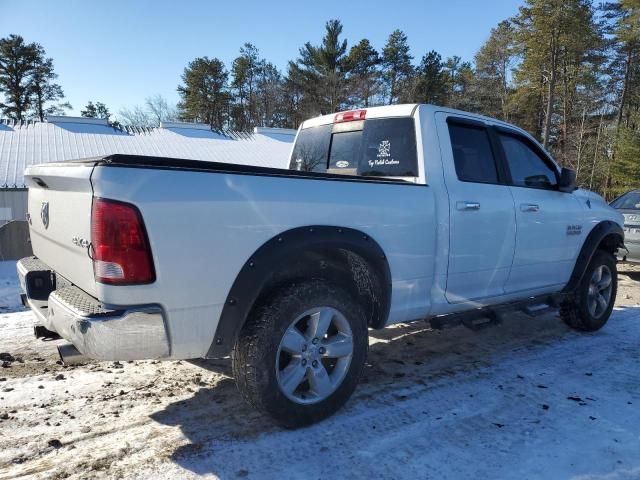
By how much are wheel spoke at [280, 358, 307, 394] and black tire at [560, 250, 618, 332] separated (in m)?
3.57

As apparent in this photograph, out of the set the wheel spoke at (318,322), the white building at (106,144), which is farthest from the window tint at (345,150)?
the white building at (106,144)

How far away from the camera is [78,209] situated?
99.4 inches

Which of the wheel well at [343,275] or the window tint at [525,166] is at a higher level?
the window tint at [525,166]

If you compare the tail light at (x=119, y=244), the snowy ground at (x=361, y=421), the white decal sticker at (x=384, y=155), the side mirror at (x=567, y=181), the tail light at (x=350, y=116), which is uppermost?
the tail light at (x=350, y=116)

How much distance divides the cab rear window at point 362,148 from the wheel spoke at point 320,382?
1636 millimetres

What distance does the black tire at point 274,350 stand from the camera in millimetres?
2732

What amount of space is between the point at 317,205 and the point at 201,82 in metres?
47.3

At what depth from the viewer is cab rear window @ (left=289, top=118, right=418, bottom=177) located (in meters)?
3.78

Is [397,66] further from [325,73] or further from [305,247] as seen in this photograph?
[305,247]

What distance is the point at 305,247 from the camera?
9.31 ft

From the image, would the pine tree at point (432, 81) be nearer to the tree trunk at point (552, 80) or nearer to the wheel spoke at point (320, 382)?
the tree trunk at point (552, 80)

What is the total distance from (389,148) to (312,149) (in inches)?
41.3

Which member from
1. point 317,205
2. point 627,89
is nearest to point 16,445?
point 317,205

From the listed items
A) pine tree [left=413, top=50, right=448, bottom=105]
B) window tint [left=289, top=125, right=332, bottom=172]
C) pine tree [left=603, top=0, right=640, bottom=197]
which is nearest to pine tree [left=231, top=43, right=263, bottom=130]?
pine tree [left=413, top=50, right=448, bottom=105]
